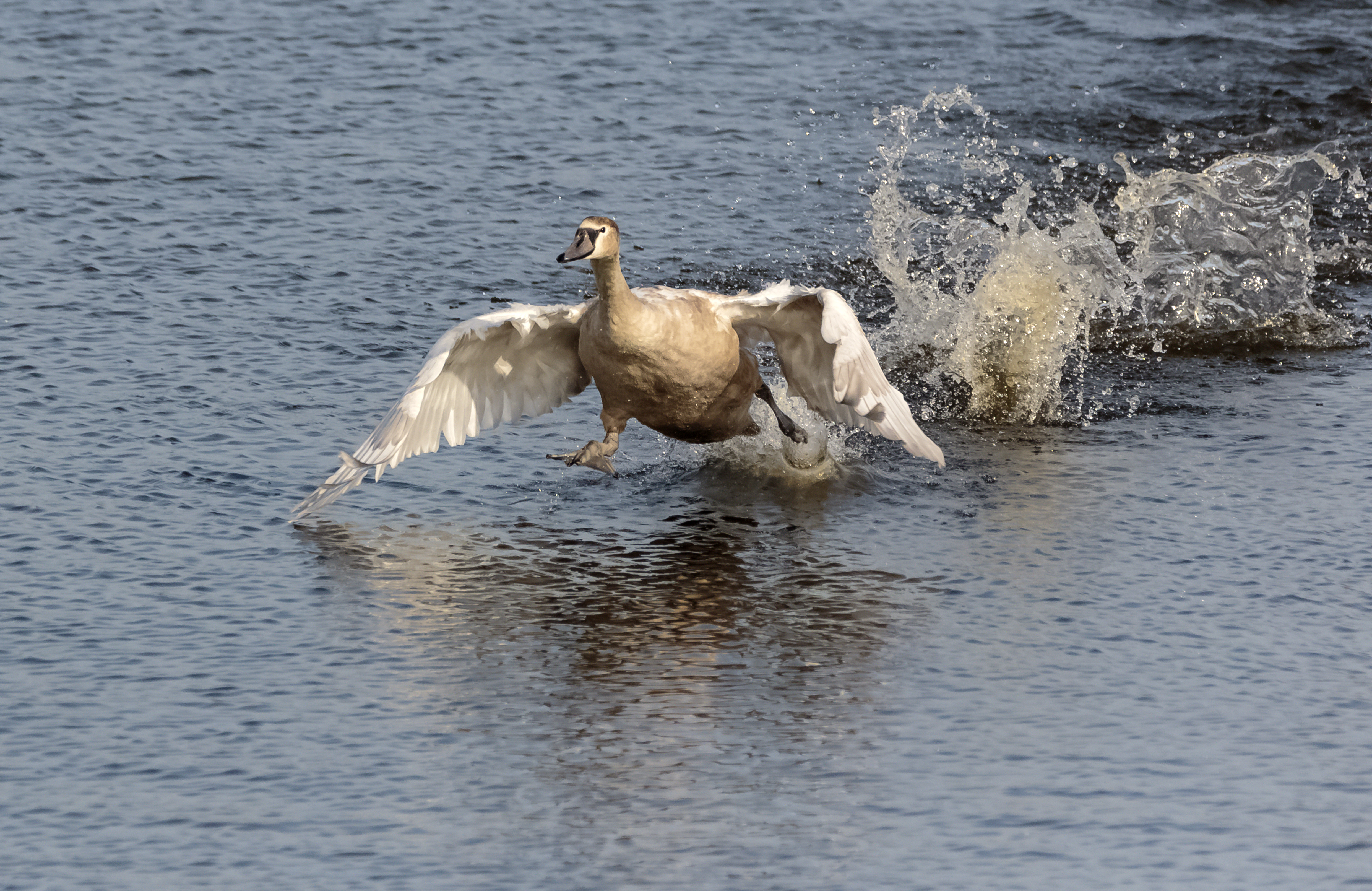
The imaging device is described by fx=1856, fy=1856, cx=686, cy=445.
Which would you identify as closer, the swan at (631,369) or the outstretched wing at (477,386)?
the swan at (631,369)

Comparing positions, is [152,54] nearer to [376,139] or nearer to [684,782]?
[376,139]

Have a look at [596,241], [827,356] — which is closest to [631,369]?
[596,241]

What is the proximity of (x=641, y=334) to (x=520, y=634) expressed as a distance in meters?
1.79

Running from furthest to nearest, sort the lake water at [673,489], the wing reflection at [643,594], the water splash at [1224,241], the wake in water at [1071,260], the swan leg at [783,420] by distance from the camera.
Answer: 1. the water splash at [1224,241]
2. the wake in water at [1071,260]
3. the swan leg at [783,420]
4. the wing reflection at [643,594]
5. the lake water at [673,489]

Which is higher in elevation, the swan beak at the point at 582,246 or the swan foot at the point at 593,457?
the swan beak at the point at 582,246

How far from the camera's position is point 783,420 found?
1132cm

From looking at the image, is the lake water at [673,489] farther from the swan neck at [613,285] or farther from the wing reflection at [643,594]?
the swan neck at [613,285]

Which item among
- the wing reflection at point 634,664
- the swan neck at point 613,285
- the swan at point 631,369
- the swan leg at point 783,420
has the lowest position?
the wing reflection at point 634,664

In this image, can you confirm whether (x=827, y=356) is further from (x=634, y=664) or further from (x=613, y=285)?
(x=634, y=664)

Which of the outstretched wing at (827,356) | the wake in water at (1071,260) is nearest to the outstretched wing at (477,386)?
the outstretched wing at (827,356)

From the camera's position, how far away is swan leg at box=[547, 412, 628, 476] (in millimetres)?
10188

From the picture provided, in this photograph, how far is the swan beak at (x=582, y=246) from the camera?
9.70 meters

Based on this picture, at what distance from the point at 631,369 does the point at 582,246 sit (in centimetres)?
73

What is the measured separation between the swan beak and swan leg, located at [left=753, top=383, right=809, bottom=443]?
181 cm
